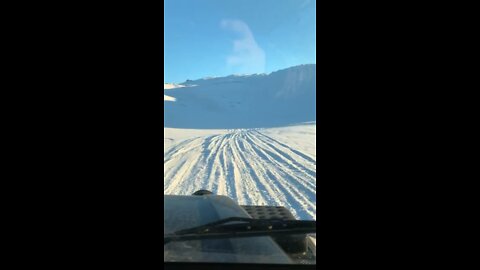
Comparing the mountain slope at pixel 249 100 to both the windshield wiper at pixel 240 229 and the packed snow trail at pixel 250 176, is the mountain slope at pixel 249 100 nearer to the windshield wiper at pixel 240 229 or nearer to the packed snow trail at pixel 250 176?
the packed snow trail at pixel 250 176

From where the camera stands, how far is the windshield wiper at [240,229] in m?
1.57

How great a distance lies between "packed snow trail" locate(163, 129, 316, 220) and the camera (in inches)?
194

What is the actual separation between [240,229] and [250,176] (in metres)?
4.83

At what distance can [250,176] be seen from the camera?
6453 mm

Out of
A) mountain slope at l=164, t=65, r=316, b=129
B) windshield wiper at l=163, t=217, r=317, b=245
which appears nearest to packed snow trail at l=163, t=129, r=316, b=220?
windshield wiper at l=163, t=217, r=317, b=245

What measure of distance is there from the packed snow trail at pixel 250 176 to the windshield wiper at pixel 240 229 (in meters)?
2.27

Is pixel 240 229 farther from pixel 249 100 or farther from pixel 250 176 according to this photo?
pixel 249 100

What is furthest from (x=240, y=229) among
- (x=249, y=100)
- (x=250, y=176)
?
(x=249, y=100)

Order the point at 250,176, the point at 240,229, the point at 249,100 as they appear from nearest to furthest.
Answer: the point at 240,229, the point at 250,176, the point at 249,100

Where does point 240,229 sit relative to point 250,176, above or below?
below
